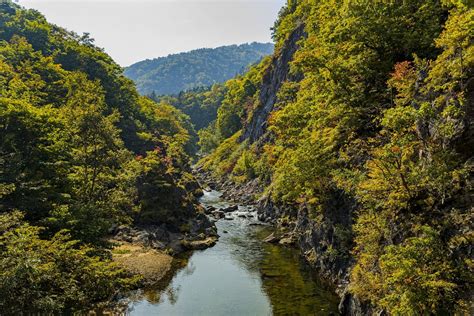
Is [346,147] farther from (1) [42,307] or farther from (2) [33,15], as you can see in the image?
(2) [33,15]

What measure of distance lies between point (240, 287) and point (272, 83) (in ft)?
250

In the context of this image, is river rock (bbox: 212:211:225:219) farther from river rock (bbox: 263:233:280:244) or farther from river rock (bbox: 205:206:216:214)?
river rock (bbox: 263:233:280:244)

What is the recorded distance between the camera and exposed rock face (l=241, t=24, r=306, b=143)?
89.8 meters

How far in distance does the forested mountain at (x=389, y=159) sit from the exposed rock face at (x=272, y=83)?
40.9 metres

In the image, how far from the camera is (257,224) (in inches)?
2249

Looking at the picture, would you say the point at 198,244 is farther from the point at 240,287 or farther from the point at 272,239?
the point at 240,287

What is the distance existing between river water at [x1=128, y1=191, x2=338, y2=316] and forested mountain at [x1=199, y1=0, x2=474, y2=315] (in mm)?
2219

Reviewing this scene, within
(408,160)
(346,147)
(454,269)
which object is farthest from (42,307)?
(346,147)

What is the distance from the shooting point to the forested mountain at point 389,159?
647 inches

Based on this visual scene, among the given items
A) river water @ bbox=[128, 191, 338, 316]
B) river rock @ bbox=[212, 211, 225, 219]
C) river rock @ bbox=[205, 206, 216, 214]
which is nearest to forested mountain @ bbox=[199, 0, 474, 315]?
river water @ bbox=[128, 191, 338, 316]

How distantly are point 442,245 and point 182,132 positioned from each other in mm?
105106

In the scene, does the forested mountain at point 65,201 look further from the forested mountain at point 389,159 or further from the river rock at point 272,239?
the forested mountain at point 389,159

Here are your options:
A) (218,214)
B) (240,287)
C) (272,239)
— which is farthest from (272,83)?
(240,287)

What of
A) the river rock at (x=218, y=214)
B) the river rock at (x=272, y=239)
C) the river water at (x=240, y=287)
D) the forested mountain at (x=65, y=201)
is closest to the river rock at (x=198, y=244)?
the river water at (x=240, y=287)
